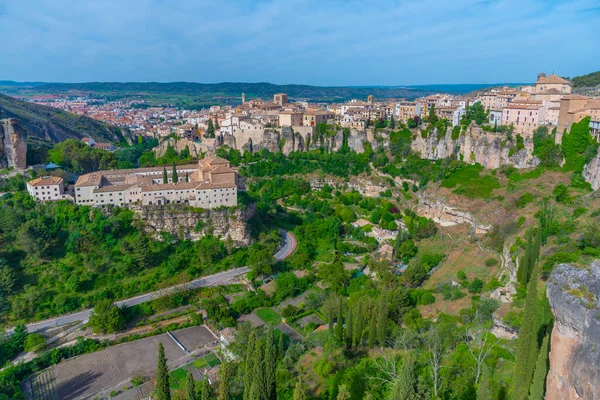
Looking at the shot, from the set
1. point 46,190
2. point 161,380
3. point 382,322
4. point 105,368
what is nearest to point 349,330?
point 382,322

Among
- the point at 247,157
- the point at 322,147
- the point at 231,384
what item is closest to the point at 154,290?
the point at 231,384

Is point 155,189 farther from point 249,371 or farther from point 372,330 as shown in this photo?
point 372,330

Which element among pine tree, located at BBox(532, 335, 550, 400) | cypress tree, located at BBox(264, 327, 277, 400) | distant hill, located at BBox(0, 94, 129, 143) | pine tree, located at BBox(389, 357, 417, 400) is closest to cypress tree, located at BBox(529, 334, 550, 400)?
pine tree, located at BBox(532, 335, 550, 400)

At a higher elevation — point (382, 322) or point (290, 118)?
point (290, 118)

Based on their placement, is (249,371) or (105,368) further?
(105,368)

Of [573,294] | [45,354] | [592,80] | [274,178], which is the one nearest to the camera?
[573,294]

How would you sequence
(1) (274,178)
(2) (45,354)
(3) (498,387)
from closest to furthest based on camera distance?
(3) (498,387), (2) (45,354), (1) (274,178)

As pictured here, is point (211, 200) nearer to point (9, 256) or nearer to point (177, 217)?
point (177, 217)
